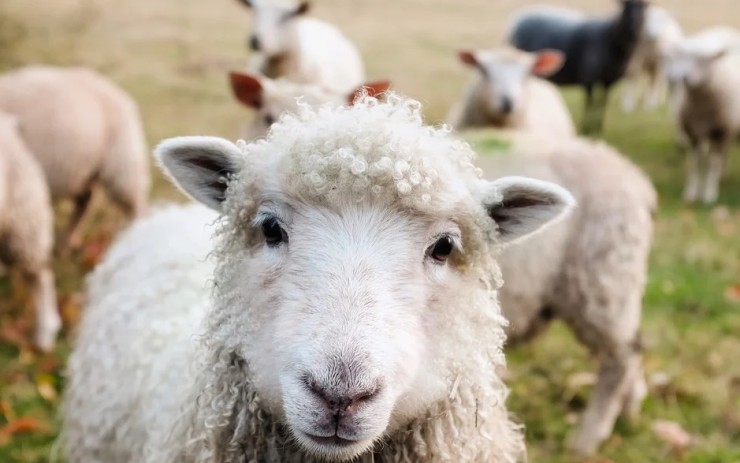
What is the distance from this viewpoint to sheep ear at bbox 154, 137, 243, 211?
1.99m

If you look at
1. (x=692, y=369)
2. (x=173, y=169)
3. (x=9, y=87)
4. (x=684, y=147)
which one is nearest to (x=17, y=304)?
(x=9, y=87)

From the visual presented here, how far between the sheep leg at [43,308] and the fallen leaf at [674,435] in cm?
385

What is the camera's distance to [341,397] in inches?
60.6

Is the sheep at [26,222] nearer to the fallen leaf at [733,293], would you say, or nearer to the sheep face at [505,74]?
the sheep face at [505,74]

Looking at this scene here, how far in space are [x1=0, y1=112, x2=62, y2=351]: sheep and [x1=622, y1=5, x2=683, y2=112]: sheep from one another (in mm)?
9582

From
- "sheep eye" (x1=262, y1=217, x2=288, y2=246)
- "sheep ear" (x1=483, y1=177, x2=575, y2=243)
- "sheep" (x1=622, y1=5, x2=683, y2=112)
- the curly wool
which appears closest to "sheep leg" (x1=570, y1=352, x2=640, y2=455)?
the curly wool

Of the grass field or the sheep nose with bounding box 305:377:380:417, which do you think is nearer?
the sheep nose with bounding box 305:377:380:417

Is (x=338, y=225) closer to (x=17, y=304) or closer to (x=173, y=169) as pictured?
(x=173, y=169)

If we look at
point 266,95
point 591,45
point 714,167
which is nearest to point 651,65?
point 591,45

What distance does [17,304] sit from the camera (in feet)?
17.2

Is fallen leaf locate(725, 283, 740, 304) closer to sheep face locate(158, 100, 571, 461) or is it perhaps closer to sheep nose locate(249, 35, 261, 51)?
sheep face locate(158, 100, 571, 461)

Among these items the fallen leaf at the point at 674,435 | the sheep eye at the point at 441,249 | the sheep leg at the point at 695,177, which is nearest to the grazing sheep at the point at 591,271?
the fallen leaf at the point at 674,435

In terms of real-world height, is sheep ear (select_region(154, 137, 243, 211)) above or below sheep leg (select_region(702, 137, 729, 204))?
above

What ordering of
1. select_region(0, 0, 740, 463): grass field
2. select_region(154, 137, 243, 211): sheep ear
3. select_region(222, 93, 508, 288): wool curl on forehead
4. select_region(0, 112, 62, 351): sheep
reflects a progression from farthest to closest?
select_region(0, 112, 62, 351): sheep → select_region(0, 0, 740, 463): grass field → select_region(154, 137, 243, 211): sheep ear → select_region(222, 93, 508, 288): wool curl on forehead
